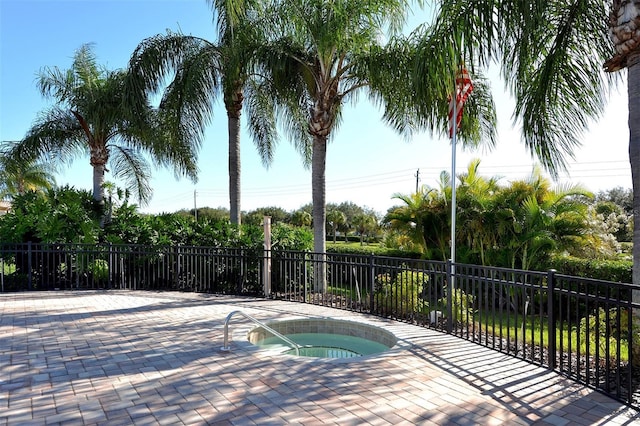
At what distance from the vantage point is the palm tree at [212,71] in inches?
433

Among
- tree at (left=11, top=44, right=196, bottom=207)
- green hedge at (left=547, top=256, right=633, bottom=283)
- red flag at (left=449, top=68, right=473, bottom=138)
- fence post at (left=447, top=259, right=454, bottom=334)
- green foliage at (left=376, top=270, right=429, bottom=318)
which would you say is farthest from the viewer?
tree at (left=11, top=44, right=196, bottom=207)

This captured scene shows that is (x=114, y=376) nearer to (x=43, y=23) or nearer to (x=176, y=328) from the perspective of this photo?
(x=176, y=328)

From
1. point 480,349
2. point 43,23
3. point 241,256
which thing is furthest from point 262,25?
point 480,349

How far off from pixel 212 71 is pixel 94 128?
425 centimetres

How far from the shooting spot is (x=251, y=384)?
14.5 ft

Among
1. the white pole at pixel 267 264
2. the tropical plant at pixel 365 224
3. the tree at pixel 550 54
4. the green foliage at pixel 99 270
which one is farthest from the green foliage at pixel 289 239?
the tropical plant at pixel 365 224

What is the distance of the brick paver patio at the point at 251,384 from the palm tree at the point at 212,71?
22.3 ft

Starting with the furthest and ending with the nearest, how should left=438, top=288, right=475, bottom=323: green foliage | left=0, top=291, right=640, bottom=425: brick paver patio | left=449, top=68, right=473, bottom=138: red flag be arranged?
left=449, top=68, right=473, bottom=138: red flag
left=438, top=288, right=475, bottom=323: green foliage
left=0, top=291, right=640, bottom=425: brick paver patio

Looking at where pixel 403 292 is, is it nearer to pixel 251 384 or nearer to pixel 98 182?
pixel 251 384

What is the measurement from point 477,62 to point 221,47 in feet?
27.8

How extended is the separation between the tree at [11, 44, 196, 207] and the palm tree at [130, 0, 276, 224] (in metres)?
1.08

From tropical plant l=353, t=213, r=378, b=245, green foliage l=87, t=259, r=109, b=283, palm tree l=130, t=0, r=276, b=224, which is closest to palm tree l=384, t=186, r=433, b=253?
palm tree l=130, t=0, r=276, b=224

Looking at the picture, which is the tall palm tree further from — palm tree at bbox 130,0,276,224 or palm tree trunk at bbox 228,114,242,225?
palm tree trunk at bbox 228,114,242,225

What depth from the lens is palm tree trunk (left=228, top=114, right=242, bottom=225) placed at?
1328cm
